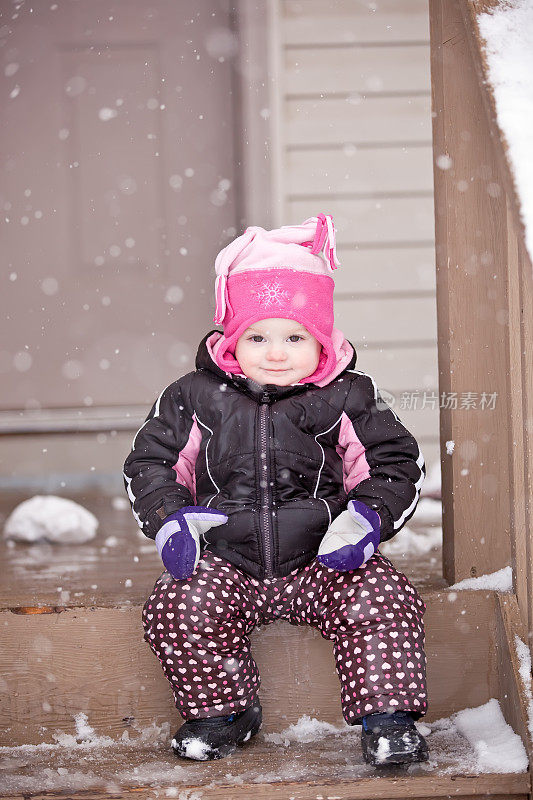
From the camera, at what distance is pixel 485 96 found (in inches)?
60.1

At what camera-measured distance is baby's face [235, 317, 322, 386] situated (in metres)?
1.84

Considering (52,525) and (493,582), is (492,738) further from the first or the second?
(52,525)

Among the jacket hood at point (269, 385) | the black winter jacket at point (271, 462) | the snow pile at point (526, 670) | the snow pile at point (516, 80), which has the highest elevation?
the snow pile at point (516, 80)

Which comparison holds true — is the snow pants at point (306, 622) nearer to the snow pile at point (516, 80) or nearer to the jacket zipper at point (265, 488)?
the jacket zipper at point (265, 488)

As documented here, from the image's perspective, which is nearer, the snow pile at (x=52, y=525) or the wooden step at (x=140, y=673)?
the wooden step at (x=140, y=673)

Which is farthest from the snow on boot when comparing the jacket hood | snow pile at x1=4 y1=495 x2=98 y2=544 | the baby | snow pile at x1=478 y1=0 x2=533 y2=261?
snow pile at x1=4 y1=495 x2=98 y2=544

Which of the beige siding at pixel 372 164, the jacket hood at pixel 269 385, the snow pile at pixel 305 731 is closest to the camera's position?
the snow pile at pixel 305 731

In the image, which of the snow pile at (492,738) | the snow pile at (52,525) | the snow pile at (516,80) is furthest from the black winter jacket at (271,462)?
the snow pile at (52,525)

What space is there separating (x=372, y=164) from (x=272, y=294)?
2117 mm

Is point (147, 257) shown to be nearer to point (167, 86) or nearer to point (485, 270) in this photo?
point (167, 86)

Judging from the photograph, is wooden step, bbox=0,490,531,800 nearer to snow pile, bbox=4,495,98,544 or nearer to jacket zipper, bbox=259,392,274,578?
jacket zipper, bbox=259,392,274,578

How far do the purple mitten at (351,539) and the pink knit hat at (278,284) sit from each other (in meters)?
0.32

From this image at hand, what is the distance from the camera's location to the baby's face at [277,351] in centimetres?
184

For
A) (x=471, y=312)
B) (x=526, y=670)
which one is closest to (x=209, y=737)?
(x=526, y=670)
